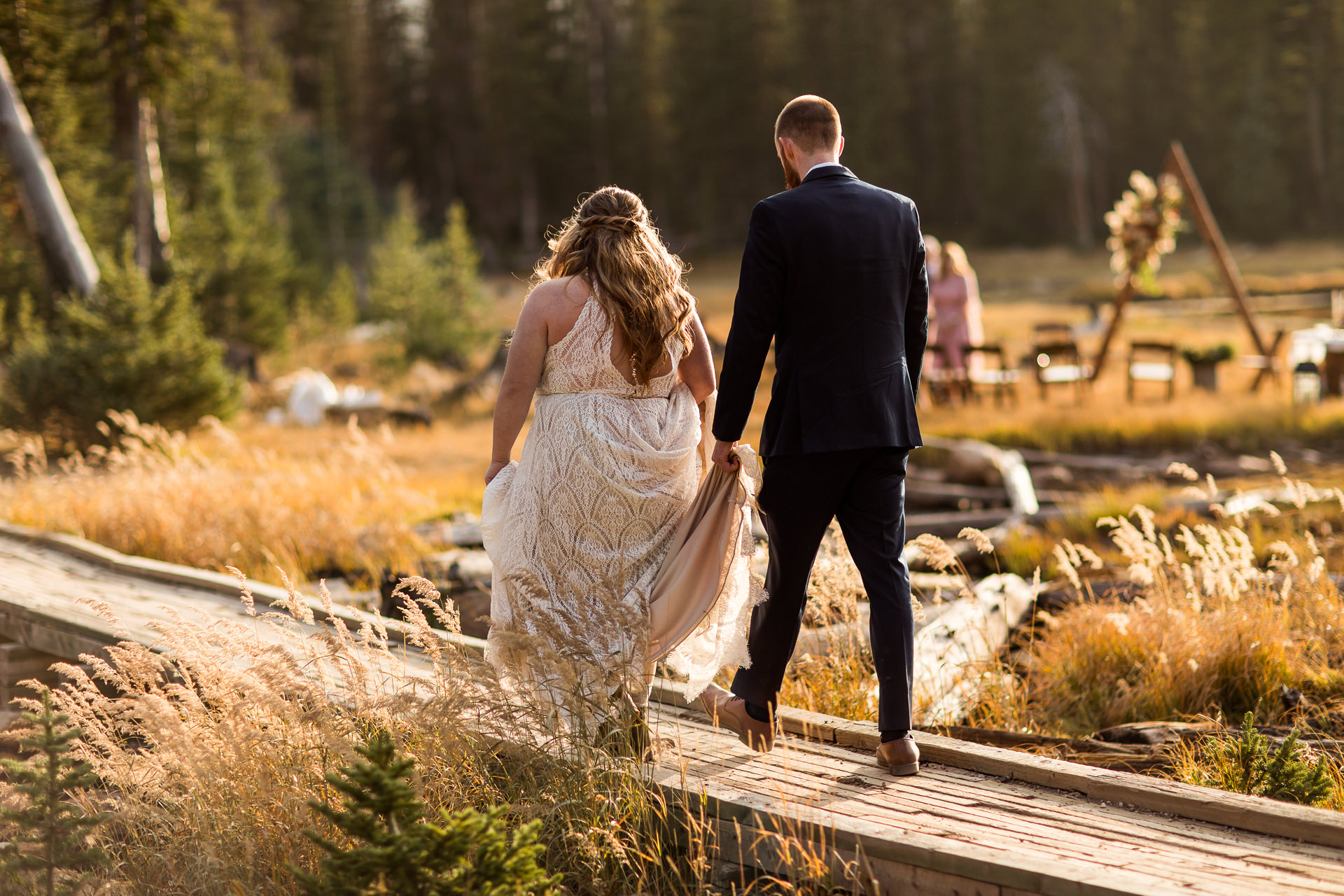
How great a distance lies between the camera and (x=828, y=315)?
139 inches

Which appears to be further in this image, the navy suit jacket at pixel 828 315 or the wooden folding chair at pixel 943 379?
the wooden folding chair at pixel 943 379

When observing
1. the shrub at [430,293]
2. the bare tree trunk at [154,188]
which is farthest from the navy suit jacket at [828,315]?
the shrub at [430,293]

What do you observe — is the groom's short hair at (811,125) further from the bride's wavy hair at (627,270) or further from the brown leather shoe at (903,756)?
the brown leather shoe at (903,756)

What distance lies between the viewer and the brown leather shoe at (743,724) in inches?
149

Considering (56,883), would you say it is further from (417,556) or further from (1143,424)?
(1143,424)

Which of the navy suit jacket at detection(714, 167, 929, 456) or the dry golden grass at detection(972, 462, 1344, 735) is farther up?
the navy suit jacket at detection(714, 167, 929, 456)

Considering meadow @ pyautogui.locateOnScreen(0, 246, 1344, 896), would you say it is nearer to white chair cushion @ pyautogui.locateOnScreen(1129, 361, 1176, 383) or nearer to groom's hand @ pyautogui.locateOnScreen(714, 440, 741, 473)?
groom's hand @ pyautogui.locateOnScreen(714, 440, 741, 473)

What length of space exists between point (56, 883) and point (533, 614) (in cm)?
154

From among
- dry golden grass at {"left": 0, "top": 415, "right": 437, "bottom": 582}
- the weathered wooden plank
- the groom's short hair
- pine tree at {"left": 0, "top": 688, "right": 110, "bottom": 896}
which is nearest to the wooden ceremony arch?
dry golden grass at {"left": 0, "top": 415, "right": 437, "bottom": 582}

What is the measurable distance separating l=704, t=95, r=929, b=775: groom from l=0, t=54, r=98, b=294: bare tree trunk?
42.4ft

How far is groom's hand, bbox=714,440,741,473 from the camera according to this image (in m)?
3.69

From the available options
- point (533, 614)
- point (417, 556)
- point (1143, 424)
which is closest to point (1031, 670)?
point (533, 614)

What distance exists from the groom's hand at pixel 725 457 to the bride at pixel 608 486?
0.13 ft

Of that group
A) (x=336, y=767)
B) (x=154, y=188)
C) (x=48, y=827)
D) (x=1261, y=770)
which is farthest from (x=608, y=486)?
(x=154, y=188)
